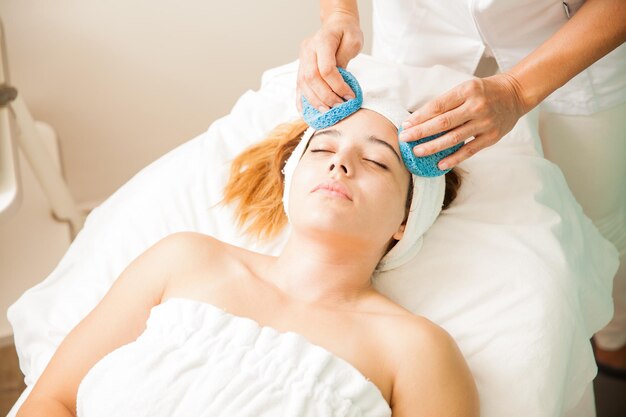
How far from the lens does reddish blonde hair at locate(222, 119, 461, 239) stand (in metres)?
1.50

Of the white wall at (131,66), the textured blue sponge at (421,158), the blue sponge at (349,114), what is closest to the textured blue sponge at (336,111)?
the blue sponge at (349,114)

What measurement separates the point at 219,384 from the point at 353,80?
0.62 m

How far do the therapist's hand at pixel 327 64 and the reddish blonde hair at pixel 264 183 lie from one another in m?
0.16

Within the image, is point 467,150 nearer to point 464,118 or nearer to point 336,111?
point 464,118

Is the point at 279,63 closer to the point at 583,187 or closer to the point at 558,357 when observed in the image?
the point at 583,187

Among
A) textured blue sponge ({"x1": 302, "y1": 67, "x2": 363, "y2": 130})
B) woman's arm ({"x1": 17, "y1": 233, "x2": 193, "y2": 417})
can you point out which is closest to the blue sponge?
textured blue sponge ({"x1": 302, "y1": 67, "x2": 363, "y2": 130})

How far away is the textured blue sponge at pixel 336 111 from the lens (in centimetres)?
130

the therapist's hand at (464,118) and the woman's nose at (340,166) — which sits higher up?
the therapist's hand at (464,118)

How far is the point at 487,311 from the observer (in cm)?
133

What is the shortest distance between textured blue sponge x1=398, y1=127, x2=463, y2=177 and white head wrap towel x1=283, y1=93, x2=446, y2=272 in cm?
3

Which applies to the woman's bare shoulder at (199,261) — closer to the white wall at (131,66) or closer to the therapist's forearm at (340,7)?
the therapist's forearm at (340,7)

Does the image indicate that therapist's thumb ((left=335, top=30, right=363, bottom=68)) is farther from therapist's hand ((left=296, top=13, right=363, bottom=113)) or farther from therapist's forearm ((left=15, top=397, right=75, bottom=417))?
therapist's forearm ((left=15, top=397, right=75, bottom=417))

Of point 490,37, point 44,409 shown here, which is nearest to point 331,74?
point 490,37

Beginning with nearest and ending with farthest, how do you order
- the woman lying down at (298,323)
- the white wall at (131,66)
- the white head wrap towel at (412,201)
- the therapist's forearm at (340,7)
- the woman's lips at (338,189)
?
1. the woman lying down at (298,323)
2. the woman's lips at (338,189)
3. the white head wrap towel at (412,201)
4. the therapist's forearm at (340,7)
5. the white wall at (131,66)
